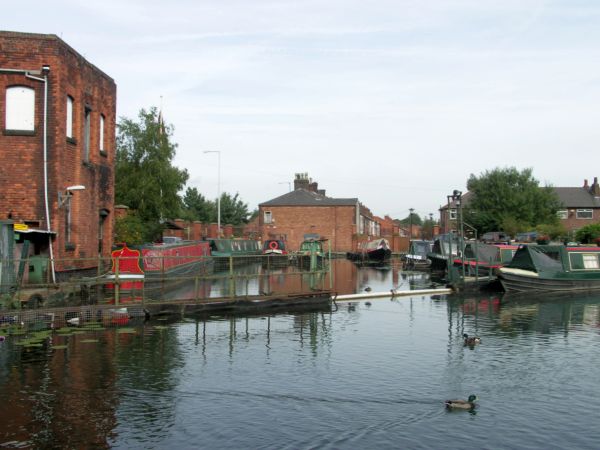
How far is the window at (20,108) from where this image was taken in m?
21.3

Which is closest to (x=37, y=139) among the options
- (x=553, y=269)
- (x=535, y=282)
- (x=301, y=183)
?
(x=535, y=282)

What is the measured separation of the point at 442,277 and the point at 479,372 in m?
25.8

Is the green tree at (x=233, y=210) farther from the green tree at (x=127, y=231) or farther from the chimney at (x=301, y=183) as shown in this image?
the green tree at (x=127, y=231)

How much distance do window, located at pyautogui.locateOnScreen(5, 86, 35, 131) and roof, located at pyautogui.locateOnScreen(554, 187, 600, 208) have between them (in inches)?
2452

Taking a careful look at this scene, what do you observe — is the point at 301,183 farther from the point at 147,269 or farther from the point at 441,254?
the point at 147,269

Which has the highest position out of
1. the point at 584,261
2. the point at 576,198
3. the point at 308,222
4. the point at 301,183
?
the point at 301,183

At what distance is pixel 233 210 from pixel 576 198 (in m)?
44.5

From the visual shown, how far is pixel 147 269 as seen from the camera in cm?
2402

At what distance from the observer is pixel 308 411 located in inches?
408

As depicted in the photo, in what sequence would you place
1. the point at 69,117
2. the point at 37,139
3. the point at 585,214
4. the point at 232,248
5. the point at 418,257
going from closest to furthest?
the point at 37,139 → the point at 69,117 → the point at 418,257 → the point at 232,248 → the point at 585,214

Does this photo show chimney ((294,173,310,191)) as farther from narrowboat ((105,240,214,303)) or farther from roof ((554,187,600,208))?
narrowboat ((105,240,214,303))

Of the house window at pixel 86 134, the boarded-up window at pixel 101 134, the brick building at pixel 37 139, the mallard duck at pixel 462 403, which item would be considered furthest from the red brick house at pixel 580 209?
the mallard duck at pixel 462 403

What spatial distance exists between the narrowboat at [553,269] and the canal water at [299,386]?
30.4ft

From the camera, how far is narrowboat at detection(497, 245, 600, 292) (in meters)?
28.8
